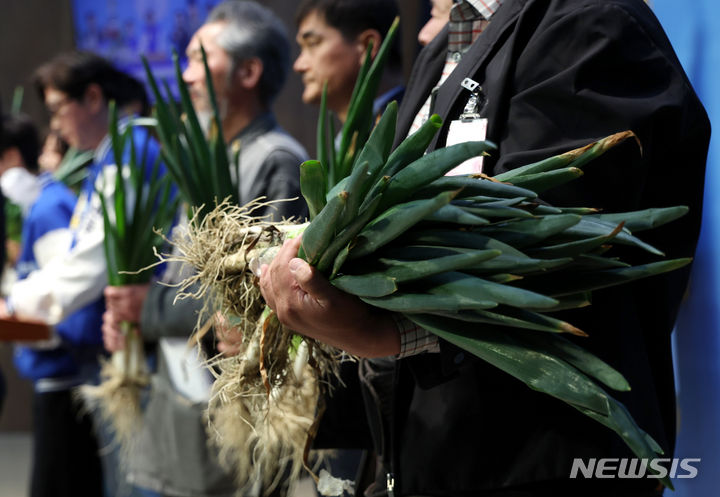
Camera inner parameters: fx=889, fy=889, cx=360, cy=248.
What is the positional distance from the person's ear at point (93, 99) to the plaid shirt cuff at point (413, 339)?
2922 mm

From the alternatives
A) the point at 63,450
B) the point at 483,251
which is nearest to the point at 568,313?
the point at 483,251

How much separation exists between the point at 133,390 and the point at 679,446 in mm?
1643

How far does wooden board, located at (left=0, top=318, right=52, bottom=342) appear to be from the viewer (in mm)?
2686

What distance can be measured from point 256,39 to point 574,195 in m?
1.76

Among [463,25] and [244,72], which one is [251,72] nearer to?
[244,72]

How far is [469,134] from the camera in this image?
1270 mm

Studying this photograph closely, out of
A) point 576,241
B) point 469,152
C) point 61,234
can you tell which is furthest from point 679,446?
point 61,234

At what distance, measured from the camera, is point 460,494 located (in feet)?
4.07

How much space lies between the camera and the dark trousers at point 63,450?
3.29 meters

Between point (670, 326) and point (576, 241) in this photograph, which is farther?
point (670, 326)

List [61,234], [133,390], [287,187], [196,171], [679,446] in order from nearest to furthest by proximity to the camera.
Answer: [679,446], [196,171], [287,187], [133,390], [61,234]

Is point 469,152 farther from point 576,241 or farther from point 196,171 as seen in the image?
point 196,171

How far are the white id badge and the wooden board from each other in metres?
1.87

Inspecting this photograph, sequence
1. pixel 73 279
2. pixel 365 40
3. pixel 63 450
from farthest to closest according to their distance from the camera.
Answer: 1. pixel 63 450
2. pixel 73 279
3. pixel 365 40
